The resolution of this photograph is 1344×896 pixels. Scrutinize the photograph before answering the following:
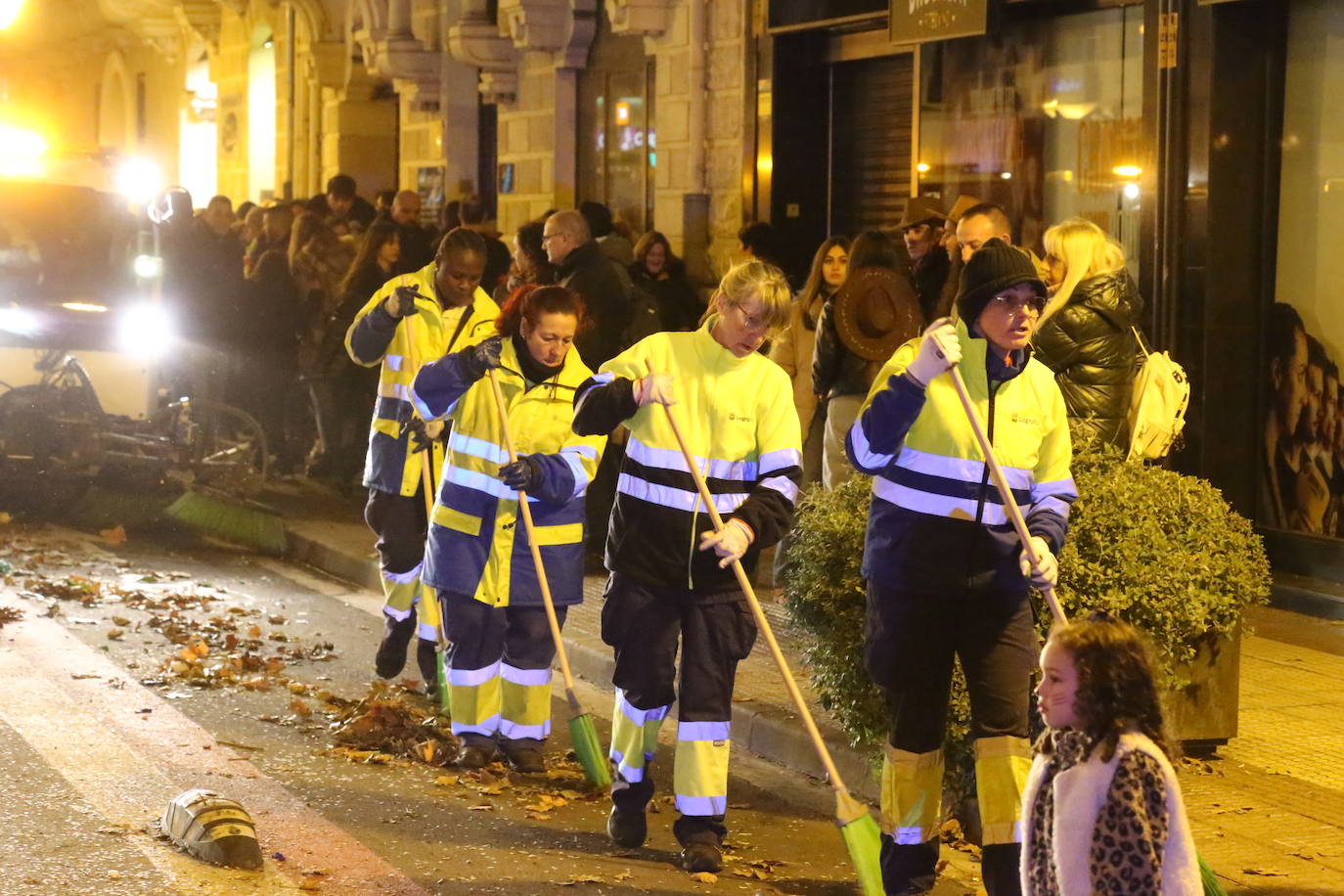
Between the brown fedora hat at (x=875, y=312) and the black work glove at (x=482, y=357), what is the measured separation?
2.60 metres

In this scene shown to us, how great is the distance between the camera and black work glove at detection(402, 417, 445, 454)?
8.02 meters

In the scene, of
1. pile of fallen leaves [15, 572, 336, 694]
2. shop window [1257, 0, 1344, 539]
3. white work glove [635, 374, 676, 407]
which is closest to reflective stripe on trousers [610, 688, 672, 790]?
white work glove [635, 374, 676, 407]

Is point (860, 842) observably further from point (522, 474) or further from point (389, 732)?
point (389, 732)

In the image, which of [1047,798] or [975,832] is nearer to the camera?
[1047,798]

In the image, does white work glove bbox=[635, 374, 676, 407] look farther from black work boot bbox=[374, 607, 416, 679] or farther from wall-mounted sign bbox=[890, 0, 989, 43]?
wall-mounted sign bbox=[890, 0, 989, 43]

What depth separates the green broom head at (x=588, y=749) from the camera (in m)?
6.88

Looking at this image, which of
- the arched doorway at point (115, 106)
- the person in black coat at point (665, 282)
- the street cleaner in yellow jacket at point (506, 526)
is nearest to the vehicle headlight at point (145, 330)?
the person in black coat at point (665, 282)

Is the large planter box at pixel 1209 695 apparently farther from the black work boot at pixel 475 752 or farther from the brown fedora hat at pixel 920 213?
the brown fedora hat at pixel 920 213

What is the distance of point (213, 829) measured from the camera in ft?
19.8

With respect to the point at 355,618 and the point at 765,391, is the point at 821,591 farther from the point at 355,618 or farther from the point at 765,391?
the point at 355,618

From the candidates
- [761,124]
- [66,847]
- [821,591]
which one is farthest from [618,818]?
[761,124]

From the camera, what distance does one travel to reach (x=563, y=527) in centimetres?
714

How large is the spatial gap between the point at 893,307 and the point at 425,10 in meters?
11.5

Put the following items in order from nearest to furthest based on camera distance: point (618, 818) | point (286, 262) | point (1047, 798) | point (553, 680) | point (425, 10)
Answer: point (1047, 798), point (618, 818), point (553, 680), point (286, 262), point (425, 10)
